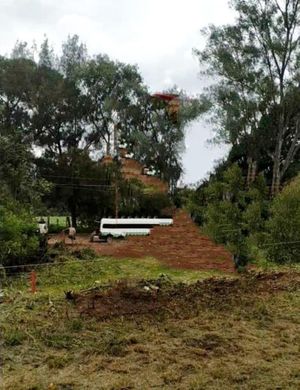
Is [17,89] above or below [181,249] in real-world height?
above

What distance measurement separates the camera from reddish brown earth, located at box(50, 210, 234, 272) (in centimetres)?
1176

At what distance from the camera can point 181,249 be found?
12.4 meters

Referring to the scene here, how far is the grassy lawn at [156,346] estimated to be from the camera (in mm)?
4039

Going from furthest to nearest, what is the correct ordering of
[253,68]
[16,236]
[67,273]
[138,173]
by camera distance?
1. [138,173]
2. [253,68]
3. [16,236]
4. [67,273]

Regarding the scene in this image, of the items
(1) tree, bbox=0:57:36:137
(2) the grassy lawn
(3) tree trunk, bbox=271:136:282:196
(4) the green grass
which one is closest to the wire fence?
(4) the green grass

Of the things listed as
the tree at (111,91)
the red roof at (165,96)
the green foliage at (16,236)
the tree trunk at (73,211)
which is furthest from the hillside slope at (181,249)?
the tree at (111,91)

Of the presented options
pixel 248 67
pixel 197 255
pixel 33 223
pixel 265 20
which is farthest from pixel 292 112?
pixel 33 223

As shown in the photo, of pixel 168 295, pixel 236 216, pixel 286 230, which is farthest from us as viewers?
pixel 236 216

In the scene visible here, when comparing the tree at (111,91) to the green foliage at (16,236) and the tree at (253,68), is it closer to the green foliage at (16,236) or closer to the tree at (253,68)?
the tree at (253,68)

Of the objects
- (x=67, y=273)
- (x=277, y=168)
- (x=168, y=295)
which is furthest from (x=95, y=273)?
(x=277, y=168)

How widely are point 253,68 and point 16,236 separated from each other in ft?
42.4

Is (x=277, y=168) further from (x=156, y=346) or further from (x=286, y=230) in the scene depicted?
(x=156, y=346)

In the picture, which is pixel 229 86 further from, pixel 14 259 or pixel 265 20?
pixel 14 259

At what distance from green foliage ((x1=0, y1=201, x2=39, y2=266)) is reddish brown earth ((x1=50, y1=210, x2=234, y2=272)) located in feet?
7.85
